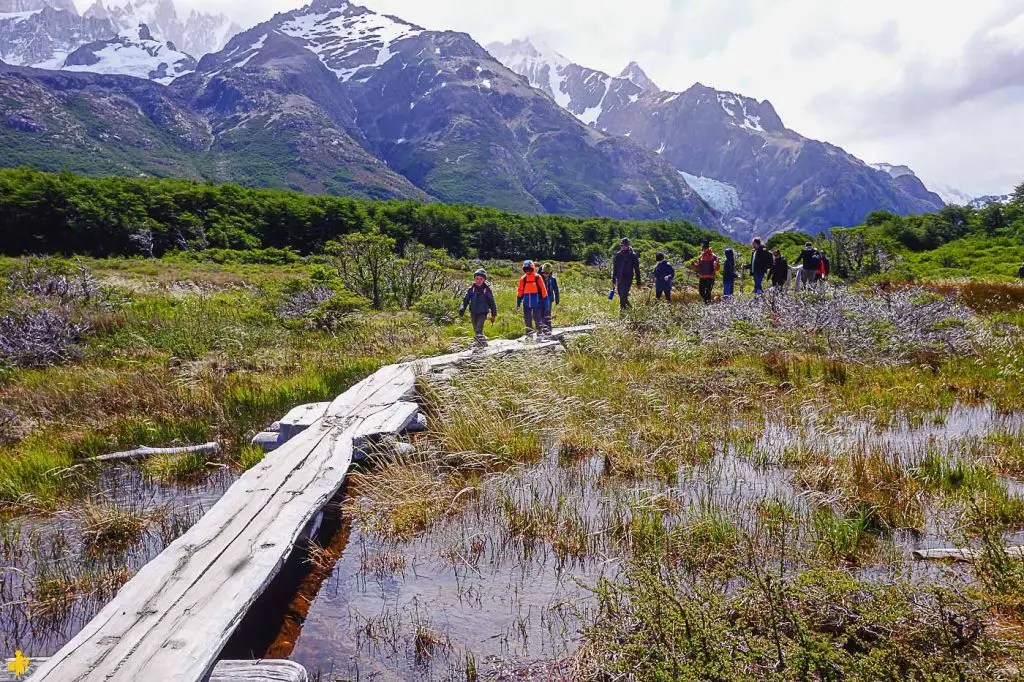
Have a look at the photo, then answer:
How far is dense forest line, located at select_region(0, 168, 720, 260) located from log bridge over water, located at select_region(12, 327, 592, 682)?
3797 cm

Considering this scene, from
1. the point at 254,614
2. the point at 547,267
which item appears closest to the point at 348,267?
the point at 547,267

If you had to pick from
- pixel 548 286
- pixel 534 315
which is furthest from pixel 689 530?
pixel 548 286

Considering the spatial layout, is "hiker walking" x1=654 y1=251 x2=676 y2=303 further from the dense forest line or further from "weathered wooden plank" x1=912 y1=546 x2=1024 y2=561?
the dense forest line

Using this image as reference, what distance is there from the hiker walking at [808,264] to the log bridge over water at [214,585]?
16.2m

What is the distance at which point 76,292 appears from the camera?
1367 centimetres

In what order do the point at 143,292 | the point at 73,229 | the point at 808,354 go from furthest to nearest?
the point at 73,229, the point at 143,292, the point at 808,354

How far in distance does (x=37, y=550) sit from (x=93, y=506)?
0.47 metres

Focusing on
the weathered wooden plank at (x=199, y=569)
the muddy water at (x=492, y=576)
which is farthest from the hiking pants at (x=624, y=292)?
the weathered wooden plank at (x=199, y=569)

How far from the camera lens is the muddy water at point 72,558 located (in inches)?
141

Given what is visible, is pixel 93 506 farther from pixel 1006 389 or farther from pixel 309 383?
pixel 1006 389

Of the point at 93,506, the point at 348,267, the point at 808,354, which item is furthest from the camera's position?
the point at 348,267

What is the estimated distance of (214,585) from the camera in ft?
11.2

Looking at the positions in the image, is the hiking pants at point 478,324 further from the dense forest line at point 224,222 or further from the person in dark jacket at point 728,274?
the dense forest line at point 224,222

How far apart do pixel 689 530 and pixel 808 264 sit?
16.3 m
